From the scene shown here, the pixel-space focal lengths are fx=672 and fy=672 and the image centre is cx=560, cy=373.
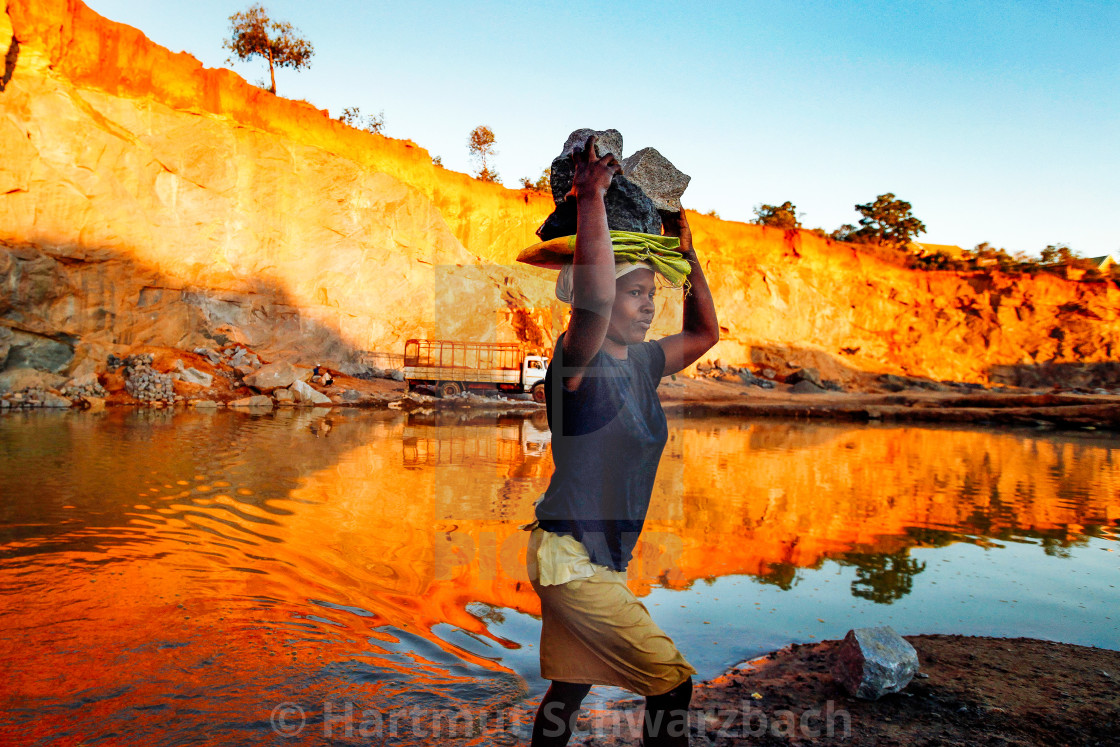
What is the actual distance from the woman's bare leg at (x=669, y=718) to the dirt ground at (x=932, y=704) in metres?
0.86

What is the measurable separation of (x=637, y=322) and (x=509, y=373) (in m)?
21.6

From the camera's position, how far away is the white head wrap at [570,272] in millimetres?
1904

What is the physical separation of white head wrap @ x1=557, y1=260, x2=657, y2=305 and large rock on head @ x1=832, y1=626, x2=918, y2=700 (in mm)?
2081

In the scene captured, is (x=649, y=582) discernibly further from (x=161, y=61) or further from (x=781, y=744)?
(x=161, y=61)

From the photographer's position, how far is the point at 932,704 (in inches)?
113

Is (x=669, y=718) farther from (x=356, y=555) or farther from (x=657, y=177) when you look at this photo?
(x=356, y=555)

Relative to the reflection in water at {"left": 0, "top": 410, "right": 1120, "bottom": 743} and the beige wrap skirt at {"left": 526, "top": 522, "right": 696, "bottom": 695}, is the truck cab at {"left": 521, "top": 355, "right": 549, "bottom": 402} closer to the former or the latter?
the reflection in water at {"left": 0, "top": 410, "right": 1120, "bottom": 743}

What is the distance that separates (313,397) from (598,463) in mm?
20668

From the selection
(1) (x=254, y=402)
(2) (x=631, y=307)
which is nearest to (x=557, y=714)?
(2) (x=631, y=307)

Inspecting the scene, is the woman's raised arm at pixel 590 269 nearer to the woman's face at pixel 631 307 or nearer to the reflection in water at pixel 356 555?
the woman's face at pixel 631 307

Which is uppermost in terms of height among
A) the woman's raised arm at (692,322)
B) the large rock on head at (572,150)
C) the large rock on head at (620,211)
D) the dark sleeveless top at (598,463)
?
the large rock on head at (572,150)

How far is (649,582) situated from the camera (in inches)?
184

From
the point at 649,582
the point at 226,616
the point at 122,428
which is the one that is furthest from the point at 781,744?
the point at 122,428

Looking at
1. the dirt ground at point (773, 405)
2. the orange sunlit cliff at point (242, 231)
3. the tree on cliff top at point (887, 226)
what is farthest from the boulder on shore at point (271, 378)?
the tree on cliff top at point (887, 226)
